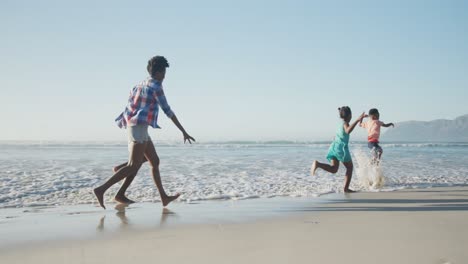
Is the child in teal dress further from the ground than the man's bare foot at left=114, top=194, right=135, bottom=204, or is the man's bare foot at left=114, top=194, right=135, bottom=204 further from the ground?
the child in teal dress

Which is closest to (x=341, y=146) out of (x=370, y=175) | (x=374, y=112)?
(x=370, y=175)

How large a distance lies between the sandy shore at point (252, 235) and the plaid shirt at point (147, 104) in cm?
109

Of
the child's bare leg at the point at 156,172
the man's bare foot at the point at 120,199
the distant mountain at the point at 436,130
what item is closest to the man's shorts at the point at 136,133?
the child's bare leg at the point at 156,172

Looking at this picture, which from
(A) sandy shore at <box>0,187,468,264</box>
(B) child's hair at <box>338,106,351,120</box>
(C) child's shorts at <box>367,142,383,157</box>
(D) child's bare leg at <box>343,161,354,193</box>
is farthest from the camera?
(C) child's shorts at <box>367,142,383,157</box>

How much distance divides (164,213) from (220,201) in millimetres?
1270

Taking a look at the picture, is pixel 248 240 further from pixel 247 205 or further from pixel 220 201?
pixel 220 201

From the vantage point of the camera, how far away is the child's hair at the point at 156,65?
4.77m

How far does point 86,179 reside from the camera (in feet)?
25.3

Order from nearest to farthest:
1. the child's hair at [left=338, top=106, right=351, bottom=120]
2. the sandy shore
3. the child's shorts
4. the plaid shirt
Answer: the sandy shore → the plaid shirt → the child's hair at [left=338, top=106, right=351, bottom=120] → the child's shorts

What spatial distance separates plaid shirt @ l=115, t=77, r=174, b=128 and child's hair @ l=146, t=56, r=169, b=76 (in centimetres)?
12

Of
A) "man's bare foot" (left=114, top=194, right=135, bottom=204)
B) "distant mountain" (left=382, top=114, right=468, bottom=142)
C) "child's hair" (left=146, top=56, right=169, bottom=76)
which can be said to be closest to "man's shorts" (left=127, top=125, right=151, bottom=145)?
"child's hair" (left=146, top=56, right=169, bottom=76)

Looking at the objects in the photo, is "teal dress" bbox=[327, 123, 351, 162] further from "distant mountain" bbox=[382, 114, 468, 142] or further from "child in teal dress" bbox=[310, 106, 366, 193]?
"distant mountain" bbox=[382, 114, 468, 142]

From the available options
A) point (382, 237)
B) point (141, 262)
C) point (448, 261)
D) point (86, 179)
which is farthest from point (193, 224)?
point (86, 179)

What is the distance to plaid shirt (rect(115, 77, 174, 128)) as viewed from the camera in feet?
15.2
